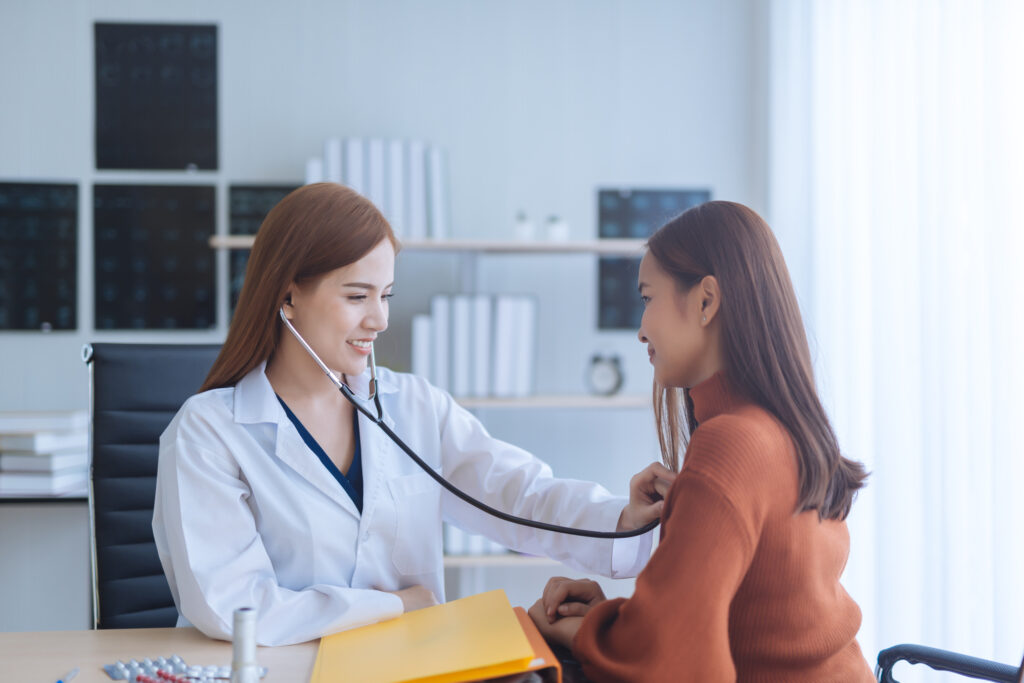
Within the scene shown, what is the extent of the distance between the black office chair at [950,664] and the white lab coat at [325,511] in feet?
1.29

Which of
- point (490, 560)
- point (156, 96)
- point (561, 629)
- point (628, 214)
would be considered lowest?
point (490, 560)

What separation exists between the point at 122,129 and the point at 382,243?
5.73 feet

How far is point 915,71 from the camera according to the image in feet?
6.35

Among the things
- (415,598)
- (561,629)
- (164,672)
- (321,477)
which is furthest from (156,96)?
(561,629)

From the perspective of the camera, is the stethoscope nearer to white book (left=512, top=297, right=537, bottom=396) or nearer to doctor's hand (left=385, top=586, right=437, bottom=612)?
doctor's hand (left=385, top=586, right=437, bottom=612)

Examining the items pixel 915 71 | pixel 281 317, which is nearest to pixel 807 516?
pixel 281 317

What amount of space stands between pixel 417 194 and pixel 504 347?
1.72 feet

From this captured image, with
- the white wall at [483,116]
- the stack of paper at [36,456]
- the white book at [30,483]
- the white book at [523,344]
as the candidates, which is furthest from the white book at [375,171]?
the white book at [30,483]

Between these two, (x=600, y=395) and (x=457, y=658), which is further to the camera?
(x=600, y=395)

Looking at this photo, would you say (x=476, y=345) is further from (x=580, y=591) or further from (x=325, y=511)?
(x=580, y=591)

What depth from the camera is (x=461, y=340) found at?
2.50m

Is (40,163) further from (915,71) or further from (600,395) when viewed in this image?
(915,71)

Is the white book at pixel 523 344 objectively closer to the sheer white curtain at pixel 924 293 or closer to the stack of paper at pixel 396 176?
the stack of paper at pixel 396 176

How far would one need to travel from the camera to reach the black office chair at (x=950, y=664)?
1.19m
